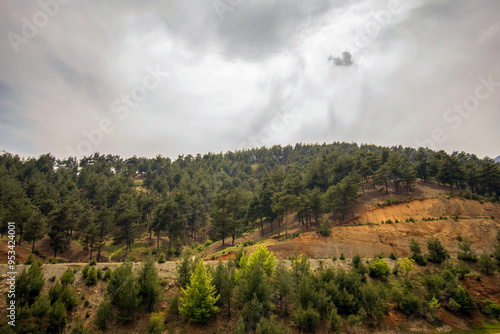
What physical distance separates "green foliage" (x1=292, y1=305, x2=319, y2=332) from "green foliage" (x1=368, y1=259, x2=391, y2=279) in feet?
45.0

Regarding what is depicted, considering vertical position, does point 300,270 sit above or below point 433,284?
above

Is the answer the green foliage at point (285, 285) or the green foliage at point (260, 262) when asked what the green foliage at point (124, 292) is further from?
the green foliage at point (285, 285)

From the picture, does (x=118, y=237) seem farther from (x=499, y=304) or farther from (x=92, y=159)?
(x=92, y=159)

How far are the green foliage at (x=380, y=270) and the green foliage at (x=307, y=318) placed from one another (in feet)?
45.0

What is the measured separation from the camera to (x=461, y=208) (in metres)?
53.3

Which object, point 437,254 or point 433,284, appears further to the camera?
point 437,254

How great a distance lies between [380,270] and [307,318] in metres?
15.3

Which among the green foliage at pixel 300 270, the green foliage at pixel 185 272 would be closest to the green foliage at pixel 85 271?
the green foliage at pixel 185 272

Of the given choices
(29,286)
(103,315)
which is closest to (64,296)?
(29,286)

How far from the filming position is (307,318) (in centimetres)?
2280

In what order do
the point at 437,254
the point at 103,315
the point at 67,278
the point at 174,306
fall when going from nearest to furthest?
1. the point at 103,315
2. the point at 67,278
3. the point at 174,306
4. the point at 437,254

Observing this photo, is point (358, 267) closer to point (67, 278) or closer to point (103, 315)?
point (103, 315)

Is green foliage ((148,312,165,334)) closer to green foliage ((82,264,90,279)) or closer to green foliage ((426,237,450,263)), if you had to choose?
green foliage ((82,264,90,279))

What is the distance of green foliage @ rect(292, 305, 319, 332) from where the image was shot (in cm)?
2280
